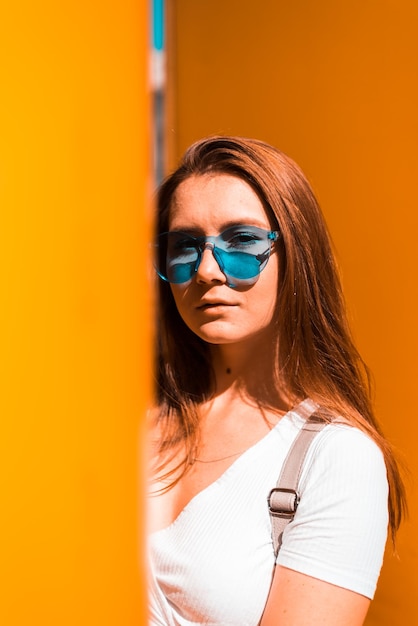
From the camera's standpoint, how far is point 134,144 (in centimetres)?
104

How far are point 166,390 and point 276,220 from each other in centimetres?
53

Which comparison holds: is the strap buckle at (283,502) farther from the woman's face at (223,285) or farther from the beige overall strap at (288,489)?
the woman's face at (223,285)

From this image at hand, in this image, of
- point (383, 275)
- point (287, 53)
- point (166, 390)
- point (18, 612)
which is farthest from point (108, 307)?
point (287, 53)

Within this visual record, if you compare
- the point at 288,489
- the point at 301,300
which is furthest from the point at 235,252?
the point at 288,489

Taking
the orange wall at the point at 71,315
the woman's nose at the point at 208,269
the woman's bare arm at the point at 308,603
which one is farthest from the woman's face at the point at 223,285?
the orange wall at the point at 71,315

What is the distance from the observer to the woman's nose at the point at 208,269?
167 cm

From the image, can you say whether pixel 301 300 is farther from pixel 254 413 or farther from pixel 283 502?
pixel 283 502

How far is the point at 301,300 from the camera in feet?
5.66

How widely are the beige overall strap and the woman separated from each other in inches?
0.6

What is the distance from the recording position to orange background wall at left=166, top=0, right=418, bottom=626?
194cm

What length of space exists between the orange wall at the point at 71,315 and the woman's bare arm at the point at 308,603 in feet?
1.53

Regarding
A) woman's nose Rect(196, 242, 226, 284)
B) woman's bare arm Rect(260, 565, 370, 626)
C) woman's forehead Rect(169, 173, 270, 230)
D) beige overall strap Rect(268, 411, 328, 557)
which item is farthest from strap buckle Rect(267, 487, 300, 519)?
woman's forehead Rect(169, 173, 270, 230)

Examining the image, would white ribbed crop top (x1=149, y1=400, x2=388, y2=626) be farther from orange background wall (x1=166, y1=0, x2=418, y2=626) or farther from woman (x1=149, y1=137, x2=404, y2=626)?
orange background wall (x1=166, y1=0, x2=418, y2=626)

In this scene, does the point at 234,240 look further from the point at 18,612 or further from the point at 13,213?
the point at 18,612
